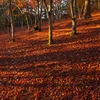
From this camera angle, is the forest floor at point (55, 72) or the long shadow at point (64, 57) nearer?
the forest floor at point (55, 72)

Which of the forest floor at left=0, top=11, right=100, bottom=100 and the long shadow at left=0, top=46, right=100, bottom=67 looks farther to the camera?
the long shadow at left=0, top=46, right=100, bottom=67

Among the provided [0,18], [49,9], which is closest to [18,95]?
[49,9]

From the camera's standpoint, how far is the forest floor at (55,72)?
7.45m

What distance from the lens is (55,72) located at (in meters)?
8.85

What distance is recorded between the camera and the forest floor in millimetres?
7449

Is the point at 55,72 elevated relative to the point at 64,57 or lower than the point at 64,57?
lower

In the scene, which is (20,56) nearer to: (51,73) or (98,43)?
(51,73)

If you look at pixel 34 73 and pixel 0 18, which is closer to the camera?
pixel 34 73

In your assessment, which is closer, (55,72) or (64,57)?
(55,72)

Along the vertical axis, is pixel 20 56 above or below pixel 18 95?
above

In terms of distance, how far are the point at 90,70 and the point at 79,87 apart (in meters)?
1.28

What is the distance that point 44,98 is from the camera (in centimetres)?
733

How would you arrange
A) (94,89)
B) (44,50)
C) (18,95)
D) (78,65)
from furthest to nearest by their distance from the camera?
(44,50), (78,65), (18,95), (94,89)

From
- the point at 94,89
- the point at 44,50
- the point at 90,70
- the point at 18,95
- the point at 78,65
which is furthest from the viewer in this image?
the point at 44,50
